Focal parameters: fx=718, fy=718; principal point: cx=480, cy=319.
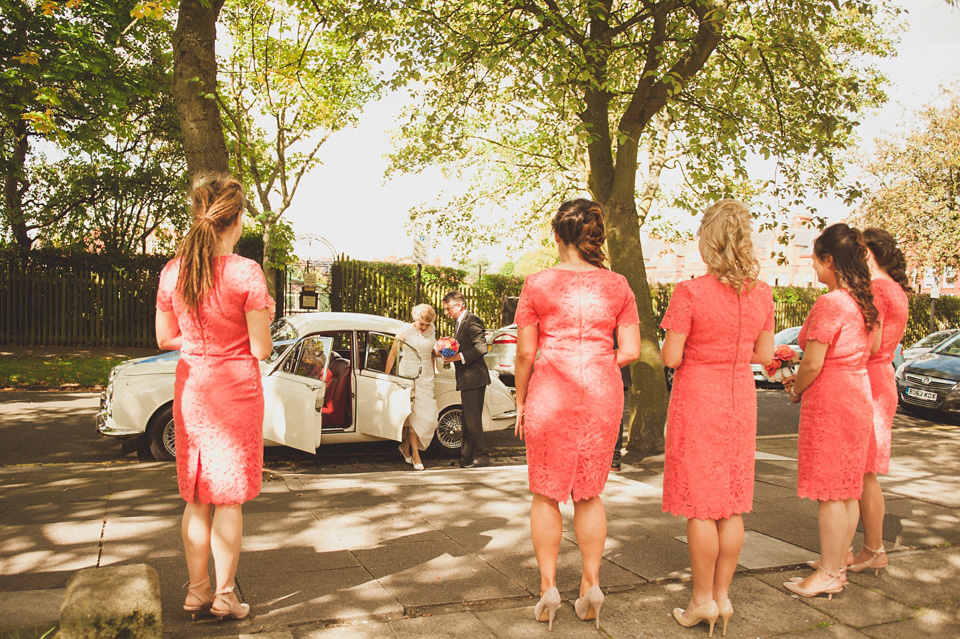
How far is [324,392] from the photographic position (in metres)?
7.25

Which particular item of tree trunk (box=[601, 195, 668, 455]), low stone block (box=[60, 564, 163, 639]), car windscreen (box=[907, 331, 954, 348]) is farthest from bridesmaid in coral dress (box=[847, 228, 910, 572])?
car windscreen (box=[907, 331, 954, 348])

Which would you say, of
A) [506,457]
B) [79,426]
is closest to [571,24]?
[506,457]

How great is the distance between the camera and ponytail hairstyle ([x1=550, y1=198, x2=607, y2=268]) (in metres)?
3.69

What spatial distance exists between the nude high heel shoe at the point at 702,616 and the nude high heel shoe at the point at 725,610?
27 mm

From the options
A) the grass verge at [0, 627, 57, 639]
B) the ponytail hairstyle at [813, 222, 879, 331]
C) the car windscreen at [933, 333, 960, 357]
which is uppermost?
the ponytail hairstyle at [813, 222, 879, 331]

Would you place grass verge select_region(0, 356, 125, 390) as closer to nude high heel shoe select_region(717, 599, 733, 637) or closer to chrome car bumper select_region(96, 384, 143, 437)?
chrome car bumper select_region(96, 384, 143, 437)

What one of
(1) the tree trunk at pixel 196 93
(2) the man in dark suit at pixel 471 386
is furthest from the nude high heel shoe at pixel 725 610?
(1) the tree trunk at pixel 196 93

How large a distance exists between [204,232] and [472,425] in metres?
5.33

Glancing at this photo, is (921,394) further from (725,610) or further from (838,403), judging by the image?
(725,610)

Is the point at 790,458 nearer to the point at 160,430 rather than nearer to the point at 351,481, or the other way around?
the point at 351,481

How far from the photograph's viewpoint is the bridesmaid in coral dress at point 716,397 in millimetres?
3598

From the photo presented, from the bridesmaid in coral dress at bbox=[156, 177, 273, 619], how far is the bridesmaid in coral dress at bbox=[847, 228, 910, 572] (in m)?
3.62

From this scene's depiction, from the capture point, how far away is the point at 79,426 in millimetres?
9727

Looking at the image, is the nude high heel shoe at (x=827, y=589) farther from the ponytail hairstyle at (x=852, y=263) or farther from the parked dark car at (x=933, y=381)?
the parked dark car at (x=933, y=381)
